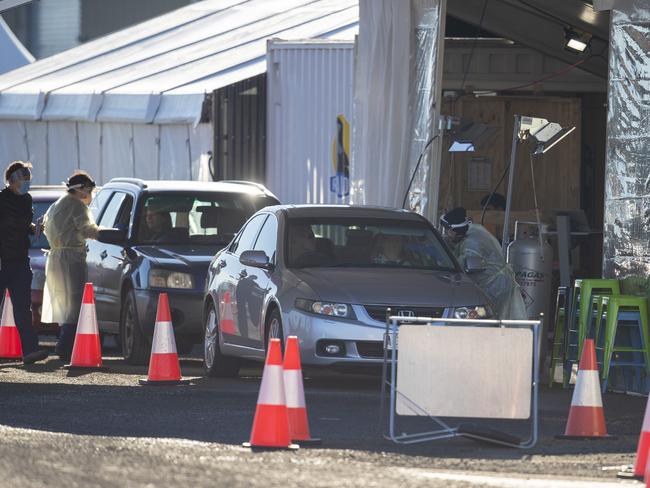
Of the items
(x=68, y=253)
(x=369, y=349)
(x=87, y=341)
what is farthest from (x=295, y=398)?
(x=68, y=253)

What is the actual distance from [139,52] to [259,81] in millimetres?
8366

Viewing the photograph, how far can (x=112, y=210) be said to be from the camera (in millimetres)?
19016

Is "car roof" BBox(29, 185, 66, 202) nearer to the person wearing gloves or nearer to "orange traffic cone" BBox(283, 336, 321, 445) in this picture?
the person wearing gloves

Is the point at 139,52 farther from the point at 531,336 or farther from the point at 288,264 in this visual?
the point at 531,336

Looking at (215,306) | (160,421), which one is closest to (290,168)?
(215,306)

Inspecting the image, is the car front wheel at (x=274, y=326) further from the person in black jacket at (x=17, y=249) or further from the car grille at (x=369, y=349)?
the person in black jacket at (x=17, y=249)

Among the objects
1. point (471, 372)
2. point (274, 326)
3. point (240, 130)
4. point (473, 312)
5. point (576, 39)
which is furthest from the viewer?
point (240, 130)

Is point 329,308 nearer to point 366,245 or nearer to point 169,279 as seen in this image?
point 366,245

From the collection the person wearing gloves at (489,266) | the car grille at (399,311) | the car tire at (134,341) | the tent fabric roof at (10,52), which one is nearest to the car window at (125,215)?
the car tire at (134,341)

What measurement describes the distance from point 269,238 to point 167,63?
17822mm

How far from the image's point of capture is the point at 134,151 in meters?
31.3

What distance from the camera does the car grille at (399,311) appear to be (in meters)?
14.2

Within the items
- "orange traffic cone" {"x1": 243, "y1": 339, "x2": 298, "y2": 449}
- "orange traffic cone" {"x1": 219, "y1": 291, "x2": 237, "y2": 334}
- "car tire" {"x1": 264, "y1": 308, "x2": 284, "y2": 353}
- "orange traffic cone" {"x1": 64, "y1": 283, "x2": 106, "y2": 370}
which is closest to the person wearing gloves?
"car tire" {"x1": 264, "y1": 308, "x2": 284, "y2": 353}

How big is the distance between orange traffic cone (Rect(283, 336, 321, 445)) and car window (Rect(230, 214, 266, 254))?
5.17 meters
